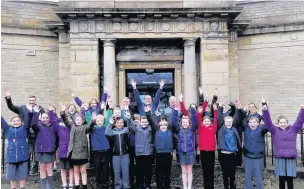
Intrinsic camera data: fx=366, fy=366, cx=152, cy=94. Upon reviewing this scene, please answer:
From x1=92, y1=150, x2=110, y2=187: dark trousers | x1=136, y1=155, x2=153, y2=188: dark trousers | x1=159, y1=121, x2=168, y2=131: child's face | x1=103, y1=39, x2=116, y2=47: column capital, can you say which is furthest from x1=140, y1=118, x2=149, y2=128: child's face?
x1=103, y1=39, x2=116, y2=47: column capital

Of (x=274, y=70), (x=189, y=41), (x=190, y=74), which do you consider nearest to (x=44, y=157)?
(x=190, y=74)

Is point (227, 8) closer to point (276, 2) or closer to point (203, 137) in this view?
point (276, 2)

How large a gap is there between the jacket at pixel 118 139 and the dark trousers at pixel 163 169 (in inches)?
29.7

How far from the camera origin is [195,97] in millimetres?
13438

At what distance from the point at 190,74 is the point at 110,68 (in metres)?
2.92

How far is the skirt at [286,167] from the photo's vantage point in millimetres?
7367

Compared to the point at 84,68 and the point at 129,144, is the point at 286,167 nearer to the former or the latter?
the point at 129,144

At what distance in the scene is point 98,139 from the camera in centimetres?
805

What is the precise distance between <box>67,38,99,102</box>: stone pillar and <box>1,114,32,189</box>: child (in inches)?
211

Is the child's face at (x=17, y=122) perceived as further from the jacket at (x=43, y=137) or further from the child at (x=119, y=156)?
the child at (x=119, y=156)

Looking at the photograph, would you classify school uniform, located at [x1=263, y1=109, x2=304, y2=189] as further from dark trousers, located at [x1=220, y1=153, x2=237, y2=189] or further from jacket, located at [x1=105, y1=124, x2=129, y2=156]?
jacket, located at [x1=105, y1=124, x2=129, y2=156]

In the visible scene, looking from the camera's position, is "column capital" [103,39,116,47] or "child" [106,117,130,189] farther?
"column capital" [103,39,116,47]

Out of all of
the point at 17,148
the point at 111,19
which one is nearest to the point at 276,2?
the point at 111,19

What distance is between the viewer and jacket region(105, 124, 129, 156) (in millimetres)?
7949
